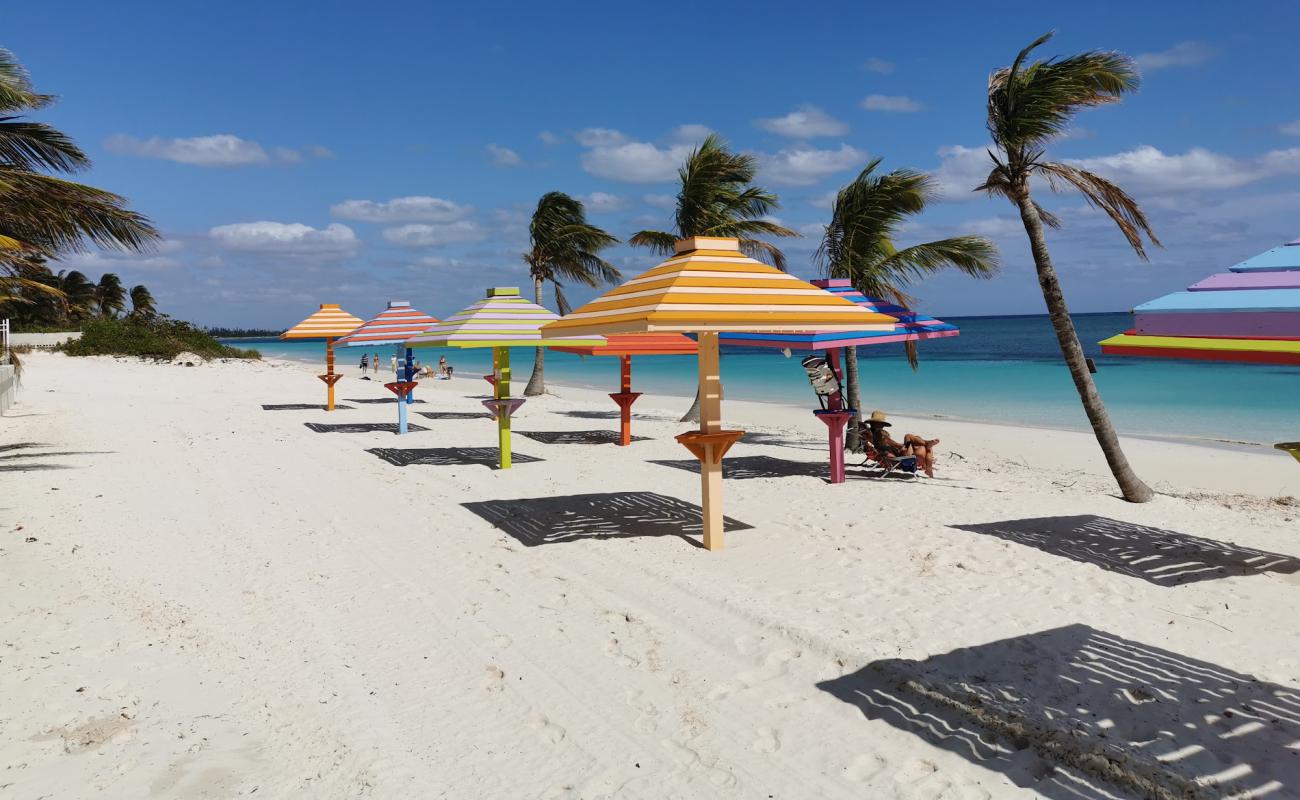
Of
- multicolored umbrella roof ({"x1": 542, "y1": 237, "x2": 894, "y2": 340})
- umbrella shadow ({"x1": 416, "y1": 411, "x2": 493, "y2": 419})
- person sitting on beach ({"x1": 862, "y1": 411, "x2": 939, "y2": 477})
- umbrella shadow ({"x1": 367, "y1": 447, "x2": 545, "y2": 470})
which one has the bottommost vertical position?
umbrella shadow ({"x1": 367, "y1": 447, "x2": 545, "y2": 470})

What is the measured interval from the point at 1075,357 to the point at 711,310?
559 cm

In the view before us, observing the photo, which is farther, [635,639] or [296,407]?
[296,407]

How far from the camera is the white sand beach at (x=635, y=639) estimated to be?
3.38 meters

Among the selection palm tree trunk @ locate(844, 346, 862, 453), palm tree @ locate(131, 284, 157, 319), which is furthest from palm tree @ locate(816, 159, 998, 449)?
palm tree @ locate(131, 284, 157, 319)

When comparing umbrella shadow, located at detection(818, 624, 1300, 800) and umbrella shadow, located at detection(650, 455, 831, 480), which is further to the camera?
umbrella shadow, located at detection(650, 455, 831, 480)

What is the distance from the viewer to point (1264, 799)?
10.2ft

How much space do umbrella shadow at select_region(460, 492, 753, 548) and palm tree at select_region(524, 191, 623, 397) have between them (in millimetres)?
14772

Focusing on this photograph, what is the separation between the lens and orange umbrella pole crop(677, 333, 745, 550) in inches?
263

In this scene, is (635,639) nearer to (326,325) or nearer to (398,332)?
(398,332)

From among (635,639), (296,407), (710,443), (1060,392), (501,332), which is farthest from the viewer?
(1060,392)

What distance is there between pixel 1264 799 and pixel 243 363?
4219 centimetres

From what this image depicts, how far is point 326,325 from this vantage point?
1823 centimetres

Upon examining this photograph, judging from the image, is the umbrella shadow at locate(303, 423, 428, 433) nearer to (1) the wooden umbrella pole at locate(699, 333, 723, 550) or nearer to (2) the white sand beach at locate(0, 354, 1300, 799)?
(2) the white sand beach at locate(0, 354, 1300, 799)

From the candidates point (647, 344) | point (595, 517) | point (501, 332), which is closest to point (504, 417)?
point (501, 332)
